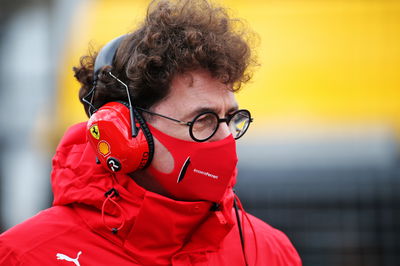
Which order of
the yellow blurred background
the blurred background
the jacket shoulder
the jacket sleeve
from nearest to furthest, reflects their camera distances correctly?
the jacket sleeve → the jacket shoulder → the blurred background → the yellow blurred background

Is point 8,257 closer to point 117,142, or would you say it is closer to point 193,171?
point 117,142

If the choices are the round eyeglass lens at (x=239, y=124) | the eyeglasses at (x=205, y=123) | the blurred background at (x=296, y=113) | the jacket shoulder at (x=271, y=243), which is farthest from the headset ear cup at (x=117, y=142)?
the blurred background at (x=296, y=113)

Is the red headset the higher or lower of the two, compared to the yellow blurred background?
lower

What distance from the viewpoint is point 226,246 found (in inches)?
78.4

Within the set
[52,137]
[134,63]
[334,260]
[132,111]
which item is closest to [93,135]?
[132,111]

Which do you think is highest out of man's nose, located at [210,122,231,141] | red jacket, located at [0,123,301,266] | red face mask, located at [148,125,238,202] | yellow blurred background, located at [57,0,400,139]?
yellow blurred background, located at [57,0,400,139]

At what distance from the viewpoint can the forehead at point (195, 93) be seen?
193 cm

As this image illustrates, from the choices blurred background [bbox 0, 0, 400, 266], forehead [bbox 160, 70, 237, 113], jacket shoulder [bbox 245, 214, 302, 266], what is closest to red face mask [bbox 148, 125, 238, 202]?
forehead [bbox 160, 70, 237, 113]

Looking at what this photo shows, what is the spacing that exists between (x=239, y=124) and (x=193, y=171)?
0.28 m

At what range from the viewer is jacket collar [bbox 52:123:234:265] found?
1.83 m

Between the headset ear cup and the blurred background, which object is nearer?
Answer: the headset ear cup

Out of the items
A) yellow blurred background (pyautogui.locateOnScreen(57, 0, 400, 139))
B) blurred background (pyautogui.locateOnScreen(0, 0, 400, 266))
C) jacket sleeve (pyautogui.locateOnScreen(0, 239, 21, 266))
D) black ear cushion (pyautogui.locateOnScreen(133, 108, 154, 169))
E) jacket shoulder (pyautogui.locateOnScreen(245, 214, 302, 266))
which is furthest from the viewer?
yellow blurred background (pyautogui.locateOnScreen(57, 0, 400, 139))

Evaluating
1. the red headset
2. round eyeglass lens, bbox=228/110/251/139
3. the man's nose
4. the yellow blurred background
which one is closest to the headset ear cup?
the red headset

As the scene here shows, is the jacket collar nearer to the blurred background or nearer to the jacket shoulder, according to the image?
the jacket shoulder
